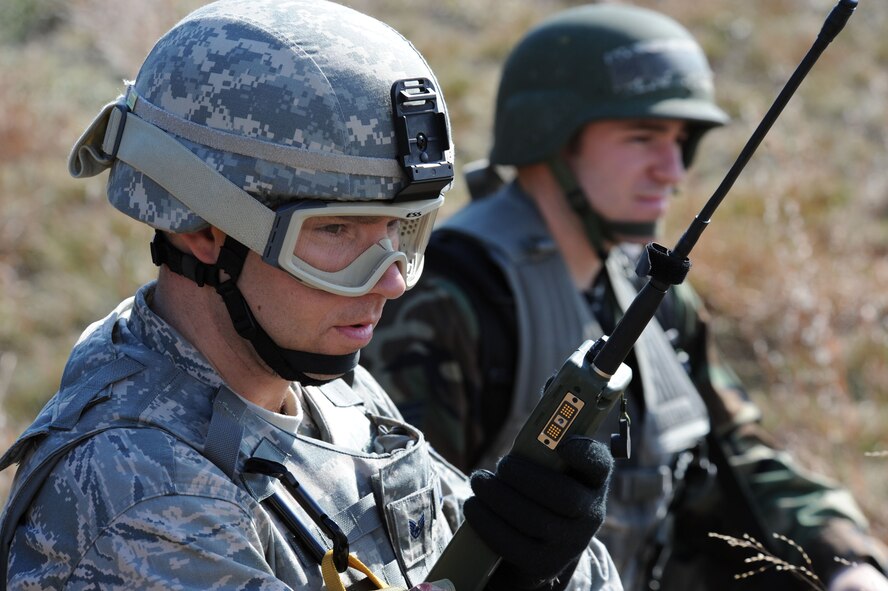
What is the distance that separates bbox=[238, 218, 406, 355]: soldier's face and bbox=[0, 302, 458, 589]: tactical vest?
0.18 metres

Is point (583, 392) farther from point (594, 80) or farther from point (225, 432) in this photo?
point (594, 80)

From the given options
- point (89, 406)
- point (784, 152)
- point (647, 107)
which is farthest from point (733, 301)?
point (89, 406)

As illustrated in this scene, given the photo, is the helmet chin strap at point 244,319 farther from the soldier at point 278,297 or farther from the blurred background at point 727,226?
the blurred background at point 727,226

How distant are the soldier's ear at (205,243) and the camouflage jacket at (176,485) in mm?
166

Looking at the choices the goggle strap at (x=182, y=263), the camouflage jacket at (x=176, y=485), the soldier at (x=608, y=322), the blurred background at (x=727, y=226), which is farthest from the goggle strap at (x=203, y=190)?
the blurred background at (x=727, y=226)

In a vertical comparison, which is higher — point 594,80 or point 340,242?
point 340,242

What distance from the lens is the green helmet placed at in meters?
4.63

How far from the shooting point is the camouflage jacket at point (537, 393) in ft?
13.6

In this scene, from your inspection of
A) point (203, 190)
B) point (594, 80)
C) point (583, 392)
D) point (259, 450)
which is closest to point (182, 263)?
point (203, 190)

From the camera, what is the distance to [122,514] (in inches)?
84.2

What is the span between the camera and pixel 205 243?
249 centimetres

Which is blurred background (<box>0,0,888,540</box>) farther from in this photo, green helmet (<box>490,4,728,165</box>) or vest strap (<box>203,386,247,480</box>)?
vest strap (<box>203,386,247,480</box>)

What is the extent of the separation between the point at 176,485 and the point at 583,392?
0.88 metres

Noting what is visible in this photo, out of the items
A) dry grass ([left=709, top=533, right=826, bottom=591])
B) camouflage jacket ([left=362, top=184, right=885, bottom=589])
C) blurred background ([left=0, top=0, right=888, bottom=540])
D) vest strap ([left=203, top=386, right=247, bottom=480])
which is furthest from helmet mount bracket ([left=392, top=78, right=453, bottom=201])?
blurred background ([left=0, top=0, right=888, bottom=540])
